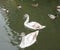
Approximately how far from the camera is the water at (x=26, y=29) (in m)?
2.44

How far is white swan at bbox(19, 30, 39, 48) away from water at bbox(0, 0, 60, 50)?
0.15 ft

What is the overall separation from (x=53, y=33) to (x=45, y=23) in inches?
12.0

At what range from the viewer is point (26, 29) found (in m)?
2.76

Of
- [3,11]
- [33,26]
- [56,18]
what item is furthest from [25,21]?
[3,11]

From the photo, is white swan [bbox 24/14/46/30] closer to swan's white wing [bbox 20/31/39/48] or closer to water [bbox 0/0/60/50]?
water [bbox 0/0/60/50]

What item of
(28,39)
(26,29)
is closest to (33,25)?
(26,29)

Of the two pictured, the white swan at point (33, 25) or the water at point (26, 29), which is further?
the white swan at point (33, 25)

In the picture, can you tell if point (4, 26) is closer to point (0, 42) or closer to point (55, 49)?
point (0, 42)

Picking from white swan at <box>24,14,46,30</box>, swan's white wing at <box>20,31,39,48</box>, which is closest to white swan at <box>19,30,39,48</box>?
swan's white wing at <box>20,31,39,48</box>

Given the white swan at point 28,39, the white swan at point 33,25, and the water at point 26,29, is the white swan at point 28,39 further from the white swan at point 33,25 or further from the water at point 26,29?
the white swan at point 33,25

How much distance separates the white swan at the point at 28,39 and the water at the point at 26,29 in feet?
0.15

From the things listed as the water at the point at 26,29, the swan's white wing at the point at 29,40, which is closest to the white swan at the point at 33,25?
the water at the point at 26,29

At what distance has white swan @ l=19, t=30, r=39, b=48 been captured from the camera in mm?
2416

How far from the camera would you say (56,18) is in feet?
10.1
